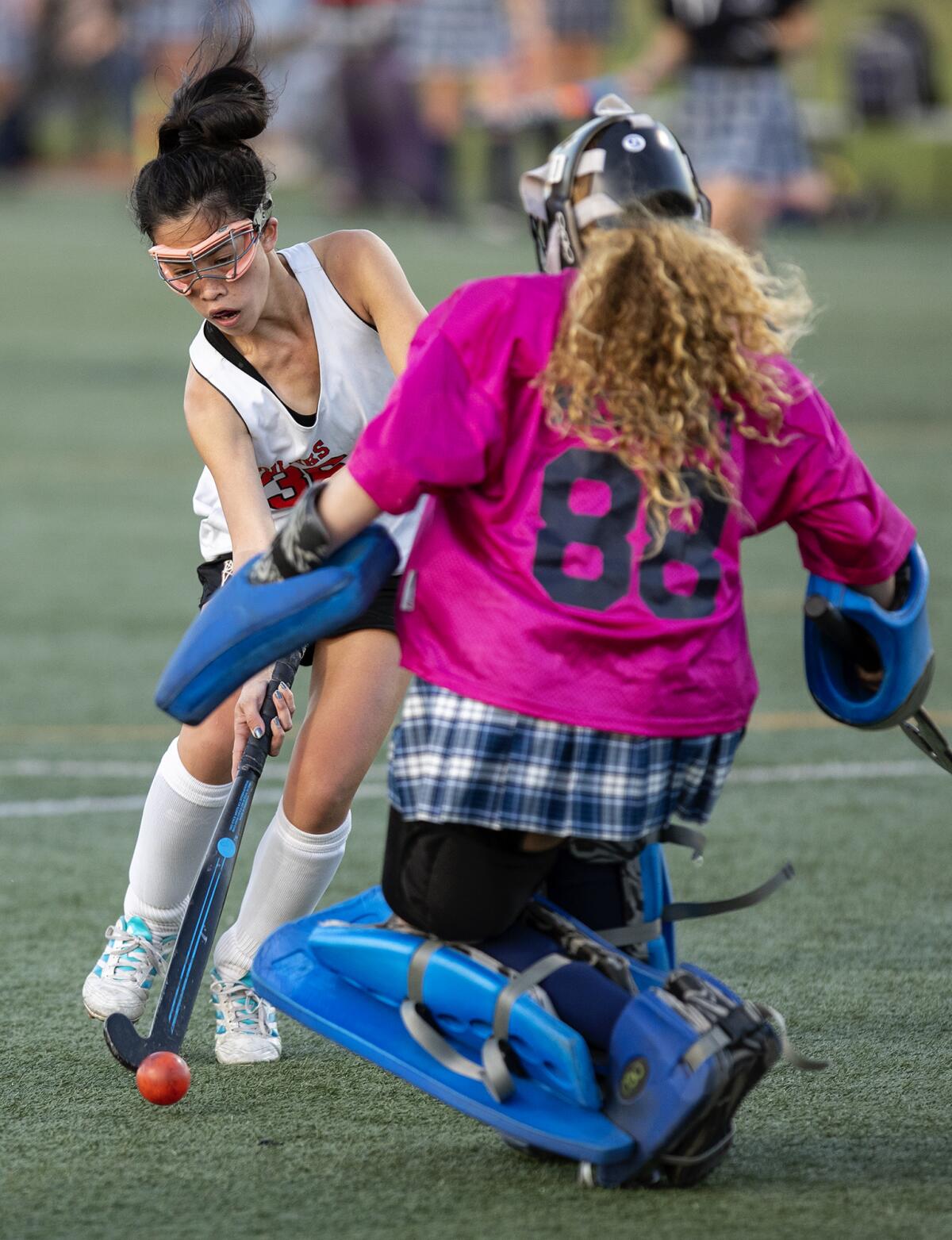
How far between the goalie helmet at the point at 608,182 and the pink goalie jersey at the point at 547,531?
5.9 inches

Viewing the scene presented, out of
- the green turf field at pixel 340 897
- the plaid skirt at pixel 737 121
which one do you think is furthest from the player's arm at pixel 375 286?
the plaid skirt at pixel 737 121

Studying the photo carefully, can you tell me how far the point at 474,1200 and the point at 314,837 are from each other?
0.67 metres

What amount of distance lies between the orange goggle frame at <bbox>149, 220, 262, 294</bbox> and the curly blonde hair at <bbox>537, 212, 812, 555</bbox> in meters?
0.65

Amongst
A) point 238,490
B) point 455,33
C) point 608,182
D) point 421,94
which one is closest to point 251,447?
point 238,490

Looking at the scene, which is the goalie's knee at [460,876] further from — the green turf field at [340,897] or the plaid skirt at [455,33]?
the plaid skirt at [455,33]

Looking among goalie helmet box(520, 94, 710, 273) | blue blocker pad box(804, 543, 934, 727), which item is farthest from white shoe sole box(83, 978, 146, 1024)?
goalie helmet box(520, 94, 710, 273)

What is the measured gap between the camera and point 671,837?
8.11 ft

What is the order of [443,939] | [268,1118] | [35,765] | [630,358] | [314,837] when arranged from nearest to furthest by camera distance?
[630,358] → [443,939] → [268,1118] → [314,837] → [35,765]

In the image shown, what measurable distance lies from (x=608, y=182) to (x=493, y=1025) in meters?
0.97

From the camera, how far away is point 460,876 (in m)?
2.37

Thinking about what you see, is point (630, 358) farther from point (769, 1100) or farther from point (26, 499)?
point (26, 499)

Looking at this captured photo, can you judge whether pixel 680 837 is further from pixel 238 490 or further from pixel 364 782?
pixel 364 782

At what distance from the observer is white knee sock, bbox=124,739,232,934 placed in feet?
9.82

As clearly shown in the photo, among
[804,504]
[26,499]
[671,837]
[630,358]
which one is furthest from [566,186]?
[26,499]
